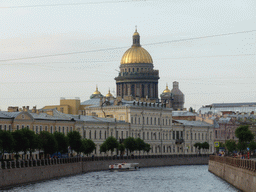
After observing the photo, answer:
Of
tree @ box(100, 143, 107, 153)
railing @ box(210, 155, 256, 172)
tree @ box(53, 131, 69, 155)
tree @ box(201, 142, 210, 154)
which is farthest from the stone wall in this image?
tree @ box(201, 142, 210, 154)

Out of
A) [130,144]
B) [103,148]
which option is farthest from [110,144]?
[130,144]

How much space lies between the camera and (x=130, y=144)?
95000 mm

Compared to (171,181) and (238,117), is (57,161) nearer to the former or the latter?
(171,181)

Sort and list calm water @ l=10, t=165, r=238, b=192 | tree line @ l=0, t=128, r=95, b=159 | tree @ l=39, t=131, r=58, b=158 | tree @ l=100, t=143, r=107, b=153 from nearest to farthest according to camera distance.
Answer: calm water @ l=10, t=165, r=238, b=192, tree line @ l=0, t=128, r=95, b=159, tree @ l=39, t=131, r=58, b=158, tree @ l=100, t=143, r=107, b=153

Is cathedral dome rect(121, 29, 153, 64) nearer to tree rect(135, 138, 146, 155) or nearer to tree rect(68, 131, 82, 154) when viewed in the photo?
tree rect(135, 138, 146, 155)

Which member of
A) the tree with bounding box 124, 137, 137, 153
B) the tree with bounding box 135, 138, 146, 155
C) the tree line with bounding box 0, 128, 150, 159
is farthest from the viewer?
the tree with bounding box 135, 138, 146, 155

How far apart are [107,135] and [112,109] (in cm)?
1009

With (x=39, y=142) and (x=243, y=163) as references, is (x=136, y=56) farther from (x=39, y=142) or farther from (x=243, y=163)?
(x=243, y=163)

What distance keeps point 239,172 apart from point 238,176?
95 centimetres

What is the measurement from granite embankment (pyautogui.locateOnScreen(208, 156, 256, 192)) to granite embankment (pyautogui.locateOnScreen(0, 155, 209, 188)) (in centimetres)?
1444

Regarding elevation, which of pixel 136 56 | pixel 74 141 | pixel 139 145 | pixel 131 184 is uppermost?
pixel 136 56

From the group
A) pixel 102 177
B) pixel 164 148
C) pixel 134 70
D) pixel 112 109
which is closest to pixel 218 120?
pixel 134 70

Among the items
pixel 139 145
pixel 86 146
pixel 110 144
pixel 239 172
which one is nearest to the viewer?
pixel 239 172

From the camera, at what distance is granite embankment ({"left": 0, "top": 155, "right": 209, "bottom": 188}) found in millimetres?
50750
